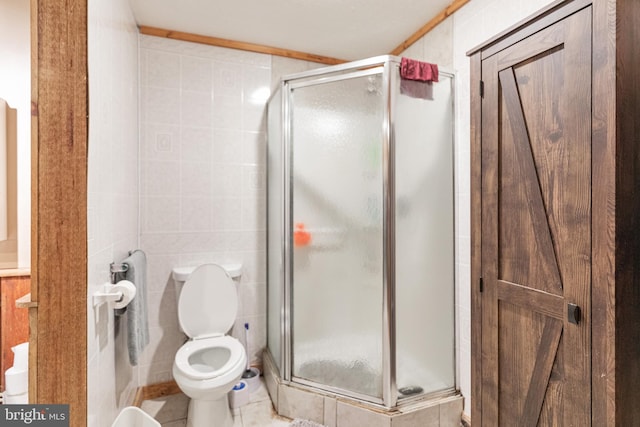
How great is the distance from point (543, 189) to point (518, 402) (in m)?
0.79

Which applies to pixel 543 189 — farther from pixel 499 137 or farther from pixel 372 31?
pixel 372 31

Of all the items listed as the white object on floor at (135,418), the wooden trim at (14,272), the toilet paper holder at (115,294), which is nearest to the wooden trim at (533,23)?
the toilet paper holder at (115,294)

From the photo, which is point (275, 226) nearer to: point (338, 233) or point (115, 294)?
point (338, 233)

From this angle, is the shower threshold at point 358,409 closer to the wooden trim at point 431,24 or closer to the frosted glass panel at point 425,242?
the frosted glass panel at point 425,242

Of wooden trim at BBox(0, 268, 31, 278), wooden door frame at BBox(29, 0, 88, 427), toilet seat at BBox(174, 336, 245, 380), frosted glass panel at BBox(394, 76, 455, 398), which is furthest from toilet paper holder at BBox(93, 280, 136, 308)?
frosted glass panel at BBox(394, 76, 455, 398)

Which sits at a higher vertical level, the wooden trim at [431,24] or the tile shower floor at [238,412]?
the wooden trim at [431,24]

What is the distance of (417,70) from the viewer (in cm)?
174

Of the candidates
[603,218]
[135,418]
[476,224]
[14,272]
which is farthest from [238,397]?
[603,218]

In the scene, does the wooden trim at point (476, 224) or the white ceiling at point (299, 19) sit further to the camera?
the white ceiling at point (299, 19)

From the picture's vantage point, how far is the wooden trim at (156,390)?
213cm

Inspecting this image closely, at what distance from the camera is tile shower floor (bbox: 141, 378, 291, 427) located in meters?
1.91

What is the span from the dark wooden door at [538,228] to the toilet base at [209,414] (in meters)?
1.35

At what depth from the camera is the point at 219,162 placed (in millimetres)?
2326

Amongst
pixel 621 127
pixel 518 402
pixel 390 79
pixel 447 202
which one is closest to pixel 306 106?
pixel 390 79
